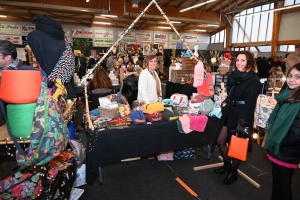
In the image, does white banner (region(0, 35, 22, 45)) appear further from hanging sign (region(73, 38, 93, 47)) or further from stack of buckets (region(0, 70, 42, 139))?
stack of buckets (region(0, 70, 42, 139))

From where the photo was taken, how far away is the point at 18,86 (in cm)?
110

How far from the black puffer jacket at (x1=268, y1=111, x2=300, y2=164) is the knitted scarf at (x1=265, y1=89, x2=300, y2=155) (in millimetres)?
28

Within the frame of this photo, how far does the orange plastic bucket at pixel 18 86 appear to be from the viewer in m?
1.10

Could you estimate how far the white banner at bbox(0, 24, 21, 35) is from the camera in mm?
11086

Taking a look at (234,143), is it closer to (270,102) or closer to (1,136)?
(270,102)

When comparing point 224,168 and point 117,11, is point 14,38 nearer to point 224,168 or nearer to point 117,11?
point 117,11

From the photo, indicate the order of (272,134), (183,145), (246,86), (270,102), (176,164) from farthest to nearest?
(270,102)
(176,164)
(183,145)
(246,86)
(272,134)

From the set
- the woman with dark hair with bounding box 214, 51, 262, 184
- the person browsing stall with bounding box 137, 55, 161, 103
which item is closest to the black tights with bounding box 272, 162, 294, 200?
the woman with dark hair with bounding box 214, 51, 262, 184

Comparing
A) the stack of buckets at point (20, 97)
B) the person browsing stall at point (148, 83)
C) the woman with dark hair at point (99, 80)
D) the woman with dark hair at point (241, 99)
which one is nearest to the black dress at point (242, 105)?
the woman with dark hair at point (241, 99)

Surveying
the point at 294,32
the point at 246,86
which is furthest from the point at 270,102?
the point at 294,32

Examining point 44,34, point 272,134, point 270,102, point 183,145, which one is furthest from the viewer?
point 270,102

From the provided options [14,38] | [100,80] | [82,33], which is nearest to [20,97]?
[100,80]

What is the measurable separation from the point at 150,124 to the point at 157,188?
72 centimetres

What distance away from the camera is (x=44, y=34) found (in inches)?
57.3
